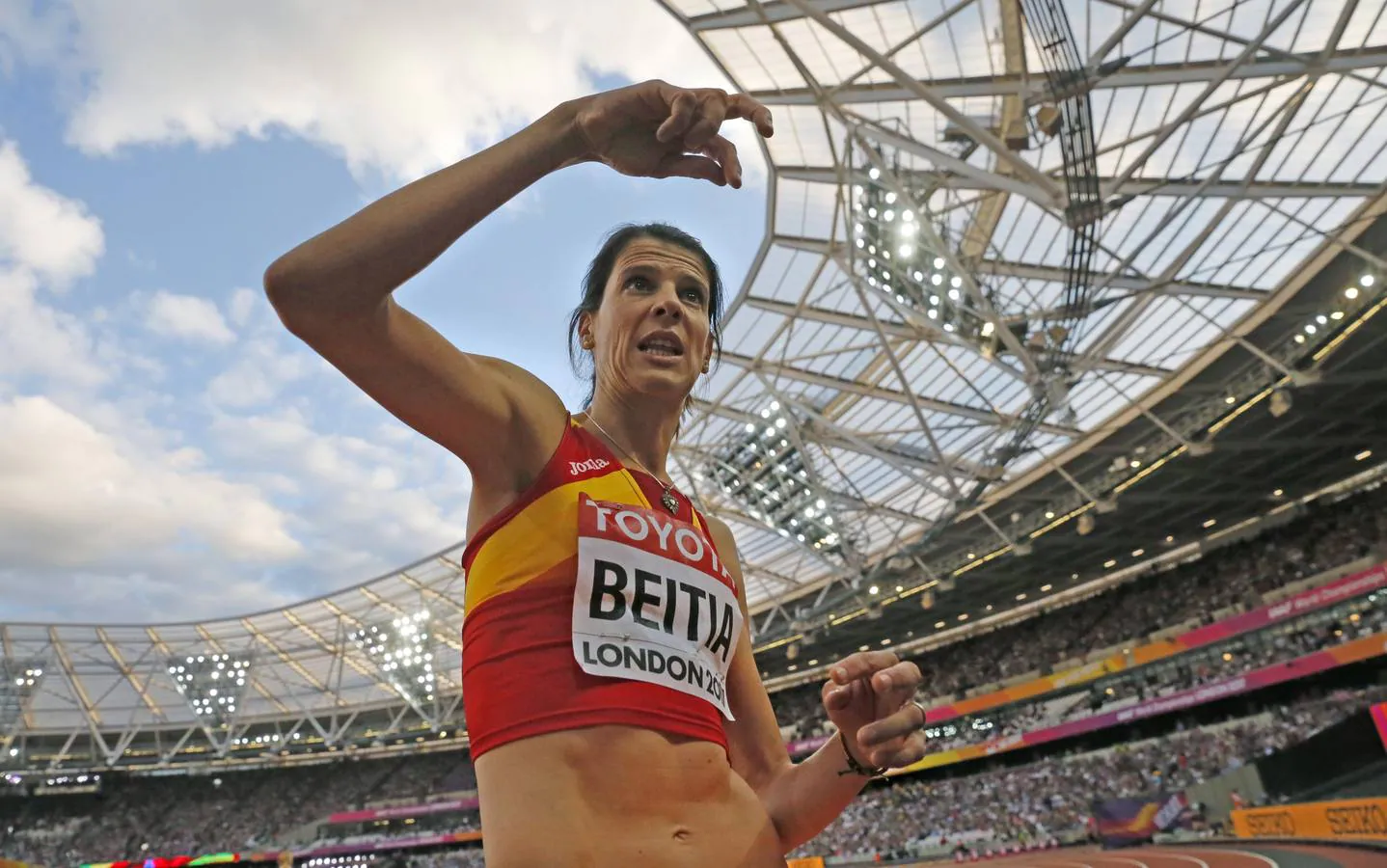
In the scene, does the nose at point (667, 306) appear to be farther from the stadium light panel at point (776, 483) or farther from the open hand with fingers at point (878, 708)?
the stadium light panel at point (776, 483)

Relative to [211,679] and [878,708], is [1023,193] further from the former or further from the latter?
[211,679]

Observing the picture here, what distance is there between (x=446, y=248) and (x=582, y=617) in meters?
0.65

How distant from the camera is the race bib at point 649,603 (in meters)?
1.44

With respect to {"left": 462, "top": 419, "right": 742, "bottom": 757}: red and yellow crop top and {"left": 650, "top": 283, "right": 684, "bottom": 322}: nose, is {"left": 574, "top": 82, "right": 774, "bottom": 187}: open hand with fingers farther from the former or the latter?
{"left": 462, "top": 419, "right": 742, "bottom": 757}: red and yellow crop top

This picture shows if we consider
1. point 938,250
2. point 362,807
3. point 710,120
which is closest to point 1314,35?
point 938,250

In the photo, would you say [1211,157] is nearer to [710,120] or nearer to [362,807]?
[710,120]

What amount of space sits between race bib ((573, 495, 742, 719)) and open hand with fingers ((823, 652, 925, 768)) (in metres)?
0.25

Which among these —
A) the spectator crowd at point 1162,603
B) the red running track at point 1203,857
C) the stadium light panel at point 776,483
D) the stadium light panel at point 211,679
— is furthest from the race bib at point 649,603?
the stadium light panel at point 211,679

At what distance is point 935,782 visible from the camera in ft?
122

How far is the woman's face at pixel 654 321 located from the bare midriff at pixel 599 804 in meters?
0.75

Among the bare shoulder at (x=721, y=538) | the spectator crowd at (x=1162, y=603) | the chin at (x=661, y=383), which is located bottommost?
the bare shoulder at (x=721, y=538)

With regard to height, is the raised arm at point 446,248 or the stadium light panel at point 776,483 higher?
the stadium light panel at point 776,483

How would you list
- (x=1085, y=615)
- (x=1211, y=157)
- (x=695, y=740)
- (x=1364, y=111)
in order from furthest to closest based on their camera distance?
(x=1085, y=615) < (x=1211, y=157) < (x=1364, y=111) < (x=695, y=740)

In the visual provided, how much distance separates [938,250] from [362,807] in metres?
48.6
